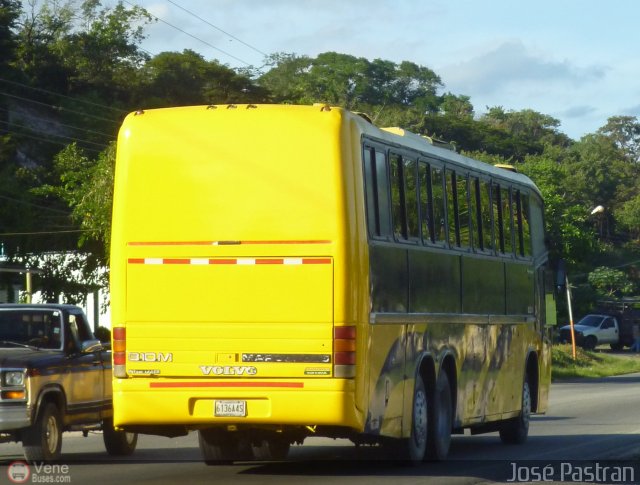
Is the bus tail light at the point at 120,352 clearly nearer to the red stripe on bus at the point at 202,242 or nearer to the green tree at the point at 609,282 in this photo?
the red stripe on bus at the point at 202,242

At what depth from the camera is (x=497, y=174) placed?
60.7ft

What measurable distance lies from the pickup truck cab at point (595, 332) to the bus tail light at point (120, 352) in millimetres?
59387

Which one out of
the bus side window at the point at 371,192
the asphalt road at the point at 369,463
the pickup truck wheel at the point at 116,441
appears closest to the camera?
the bus side window at the point at 371,192

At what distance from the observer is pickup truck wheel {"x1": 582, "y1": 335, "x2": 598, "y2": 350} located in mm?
72062

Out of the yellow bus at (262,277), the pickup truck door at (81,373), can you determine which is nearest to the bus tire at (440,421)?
the yellow bus at (262,277)

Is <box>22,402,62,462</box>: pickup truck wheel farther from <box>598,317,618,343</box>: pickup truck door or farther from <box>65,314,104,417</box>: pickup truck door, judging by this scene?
<box>598,317,618,343</box>: pickup truck door

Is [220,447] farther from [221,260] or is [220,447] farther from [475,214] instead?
[475,214]

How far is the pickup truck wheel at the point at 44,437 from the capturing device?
14.3m

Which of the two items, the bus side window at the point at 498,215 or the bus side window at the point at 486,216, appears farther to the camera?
the bus side window at the point at 498,215

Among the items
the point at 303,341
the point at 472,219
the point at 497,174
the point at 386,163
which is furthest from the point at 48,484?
the point at 497,174

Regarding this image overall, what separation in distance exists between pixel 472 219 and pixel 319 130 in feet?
15.0

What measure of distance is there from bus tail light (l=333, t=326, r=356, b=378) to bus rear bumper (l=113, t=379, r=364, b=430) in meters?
0.09

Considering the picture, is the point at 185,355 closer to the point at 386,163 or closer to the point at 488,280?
the point at 386,163

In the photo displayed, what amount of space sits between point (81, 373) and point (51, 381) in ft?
2.90
